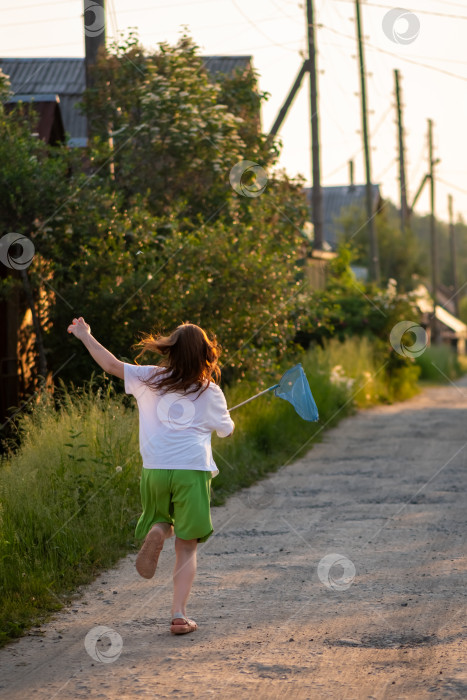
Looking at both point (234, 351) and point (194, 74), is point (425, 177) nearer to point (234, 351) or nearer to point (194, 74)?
point (194, 74)

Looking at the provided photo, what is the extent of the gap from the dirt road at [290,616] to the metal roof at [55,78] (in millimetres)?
16220

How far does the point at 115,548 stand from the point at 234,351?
5.10 meters

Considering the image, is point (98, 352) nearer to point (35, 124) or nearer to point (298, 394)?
point (298, 394)

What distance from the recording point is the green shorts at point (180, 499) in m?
4.89

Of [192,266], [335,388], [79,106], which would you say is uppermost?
[79,106]

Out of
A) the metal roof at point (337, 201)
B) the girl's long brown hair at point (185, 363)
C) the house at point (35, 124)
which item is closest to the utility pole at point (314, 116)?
the house at point (35, 124)

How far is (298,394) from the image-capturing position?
5391 millimetres

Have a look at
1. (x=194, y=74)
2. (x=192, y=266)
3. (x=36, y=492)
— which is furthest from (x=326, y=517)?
(x=194, y=74)

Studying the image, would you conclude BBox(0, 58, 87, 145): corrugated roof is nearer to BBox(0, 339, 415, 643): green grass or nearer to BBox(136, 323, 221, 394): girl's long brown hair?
BBox(0, 339, 415, 643): green grass

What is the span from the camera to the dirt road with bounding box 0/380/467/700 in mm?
4207

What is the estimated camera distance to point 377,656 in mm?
4527

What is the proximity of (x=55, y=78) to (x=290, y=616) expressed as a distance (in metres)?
21.9

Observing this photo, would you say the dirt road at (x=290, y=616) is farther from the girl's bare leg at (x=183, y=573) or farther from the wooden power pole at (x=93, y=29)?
the wooden power pole at (x=93, y=29)

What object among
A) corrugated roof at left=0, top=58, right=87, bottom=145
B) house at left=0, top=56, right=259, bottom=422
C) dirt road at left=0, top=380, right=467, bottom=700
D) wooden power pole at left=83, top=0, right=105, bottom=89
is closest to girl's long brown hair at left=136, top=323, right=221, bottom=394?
dirt road at left=0, top=380, right=467, bottom=700
